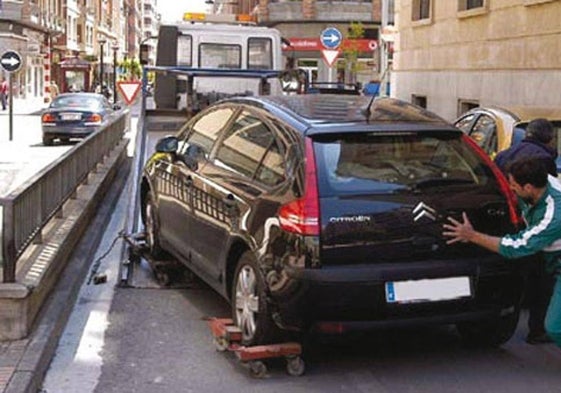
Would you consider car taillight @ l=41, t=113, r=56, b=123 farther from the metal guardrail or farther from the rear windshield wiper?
the rear windshield wiper

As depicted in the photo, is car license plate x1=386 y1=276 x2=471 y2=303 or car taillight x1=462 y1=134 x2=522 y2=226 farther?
car taillight x1=462 y1=134 x2=522 y2=226

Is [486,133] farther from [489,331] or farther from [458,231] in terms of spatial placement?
[458,231]

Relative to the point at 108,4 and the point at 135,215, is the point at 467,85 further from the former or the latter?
the point at 108,4

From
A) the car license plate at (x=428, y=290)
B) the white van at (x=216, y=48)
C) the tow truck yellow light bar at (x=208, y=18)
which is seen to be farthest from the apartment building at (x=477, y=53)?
the car license plate at (x=428, y=290)

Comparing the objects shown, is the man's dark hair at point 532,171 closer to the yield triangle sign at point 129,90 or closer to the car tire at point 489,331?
the car tire at point 489,331

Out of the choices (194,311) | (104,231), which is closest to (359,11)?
(104,231)

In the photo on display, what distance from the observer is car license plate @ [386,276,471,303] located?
5.16m

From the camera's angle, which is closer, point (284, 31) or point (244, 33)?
point (244, 33)

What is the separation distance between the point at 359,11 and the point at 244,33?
34303mm

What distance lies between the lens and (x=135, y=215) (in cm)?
984

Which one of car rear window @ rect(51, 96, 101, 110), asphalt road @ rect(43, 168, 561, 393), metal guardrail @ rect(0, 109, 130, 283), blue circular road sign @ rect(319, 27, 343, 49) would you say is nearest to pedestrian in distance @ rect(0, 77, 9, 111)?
car rear window @ rect(51, 96, 101, 110)

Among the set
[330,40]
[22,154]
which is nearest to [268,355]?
[330,40]

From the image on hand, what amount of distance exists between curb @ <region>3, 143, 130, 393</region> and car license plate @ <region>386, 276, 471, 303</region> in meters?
2.06

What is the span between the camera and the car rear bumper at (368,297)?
5086 mm
